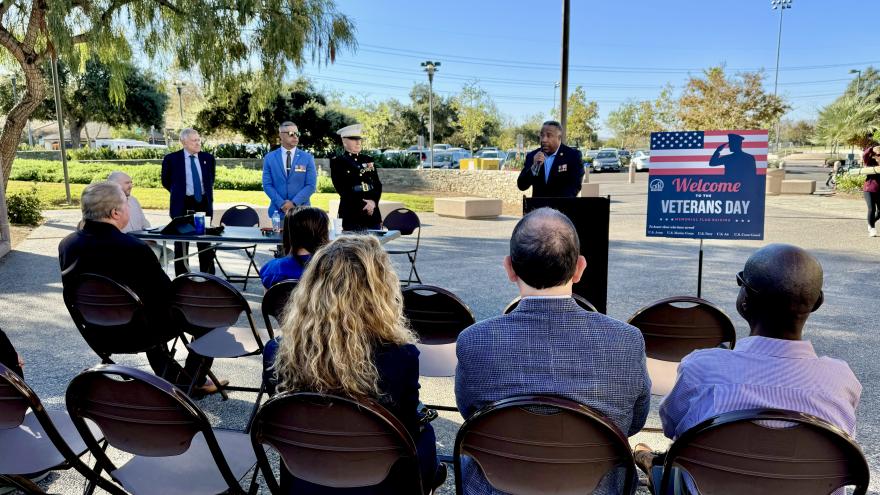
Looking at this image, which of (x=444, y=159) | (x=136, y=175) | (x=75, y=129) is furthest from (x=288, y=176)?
(x=75, y=129)

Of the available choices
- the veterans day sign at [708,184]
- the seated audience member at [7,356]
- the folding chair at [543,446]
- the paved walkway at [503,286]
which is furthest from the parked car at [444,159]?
the folding chair at [543,446]

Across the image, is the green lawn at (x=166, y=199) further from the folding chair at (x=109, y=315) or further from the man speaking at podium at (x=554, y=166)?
the folding chair at (x=109, y=315)

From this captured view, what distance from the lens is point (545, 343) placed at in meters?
1.70

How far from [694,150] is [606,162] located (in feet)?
116

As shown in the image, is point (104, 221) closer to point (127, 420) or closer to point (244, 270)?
point (127, 420)

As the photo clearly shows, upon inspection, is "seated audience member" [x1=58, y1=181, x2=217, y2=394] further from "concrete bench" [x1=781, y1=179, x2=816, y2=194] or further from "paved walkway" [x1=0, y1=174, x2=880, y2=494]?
"concrete bench" [x1=781, y1=179, x2=816, y2=194]

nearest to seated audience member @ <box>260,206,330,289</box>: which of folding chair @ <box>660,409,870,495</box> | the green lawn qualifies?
folding chair @ <box>660,409,870,495</box>

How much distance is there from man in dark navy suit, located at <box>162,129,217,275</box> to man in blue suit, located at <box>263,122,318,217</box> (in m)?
0.74

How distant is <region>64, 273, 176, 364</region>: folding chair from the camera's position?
10.9 feet

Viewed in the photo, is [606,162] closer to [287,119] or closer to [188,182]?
[287,119]

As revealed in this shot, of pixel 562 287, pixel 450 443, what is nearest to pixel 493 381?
pixel 562 287

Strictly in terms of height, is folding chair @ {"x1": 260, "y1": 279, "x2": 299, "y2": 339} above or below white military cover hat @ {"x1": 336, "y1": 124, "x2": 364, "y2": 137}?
below

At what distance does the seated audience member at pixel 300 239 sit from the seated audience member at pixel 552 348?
Answer: 6.07 feet

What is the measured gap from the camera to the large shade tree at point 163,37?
33.0 feet
